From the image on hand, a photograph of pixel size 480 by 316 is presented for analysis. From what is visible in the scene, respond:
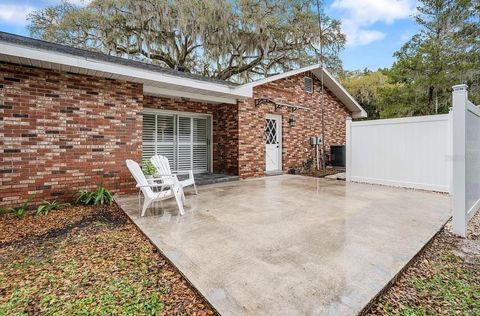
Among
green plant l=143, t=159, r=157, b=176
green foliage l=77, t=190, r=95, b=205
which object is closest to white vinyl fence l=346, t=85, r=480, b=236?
green plant l=143, t=159, r=157, b=176

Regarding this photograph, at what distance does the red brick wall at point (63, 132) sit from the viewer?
171 inches

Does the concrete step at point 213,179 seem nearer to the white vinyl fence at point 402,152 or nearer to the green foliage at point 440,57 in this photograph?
the white vinyl fence at point 402,152

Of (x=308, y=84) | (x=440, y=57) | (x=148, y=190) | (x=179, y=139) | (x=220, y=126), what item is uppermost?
(x=440, y=57)

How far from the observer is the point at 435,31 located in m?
10.7

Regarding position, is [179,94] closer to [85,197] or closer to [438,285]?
[85,197]

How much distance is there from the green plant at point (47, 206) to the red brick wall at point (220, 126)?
3626mm

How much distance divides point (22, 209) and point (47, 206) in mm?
344

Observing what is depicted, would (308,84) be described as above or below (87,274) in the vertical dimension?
above

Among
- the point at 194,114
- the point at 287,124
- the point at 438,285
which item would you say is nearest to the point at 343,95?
the point at 287,124

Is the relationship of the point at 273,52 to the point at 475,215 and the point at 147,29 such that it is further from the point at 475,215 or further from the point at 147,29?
the point at 475,215

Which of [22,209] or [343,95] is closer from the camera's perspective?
[22,209]

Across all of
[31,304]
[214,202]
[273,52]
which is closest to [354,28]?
[273,52]

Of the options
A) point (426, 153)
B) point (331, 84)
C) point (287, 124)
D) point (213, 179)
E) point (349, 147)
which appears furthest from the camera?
point (331, 84)

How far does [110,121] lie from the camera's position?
5363 mm
